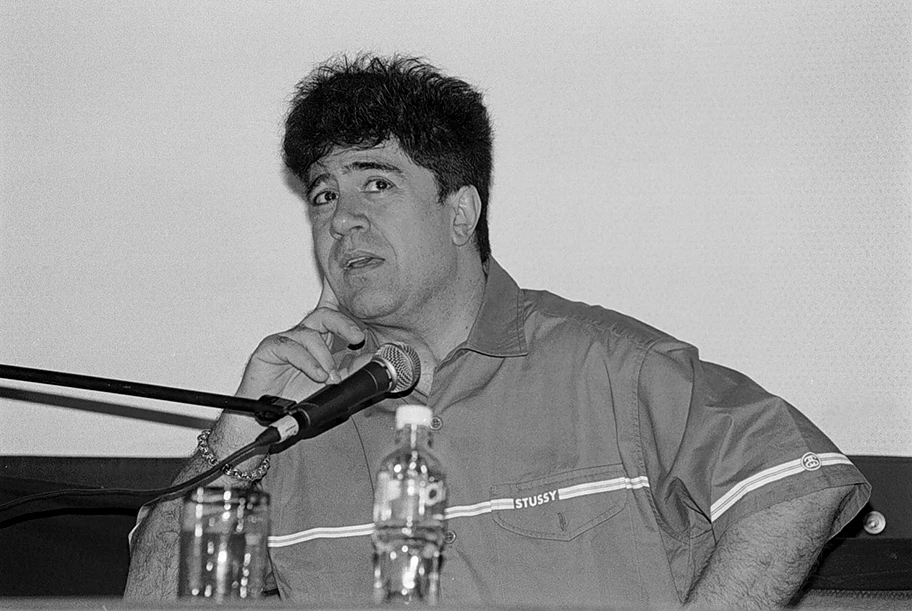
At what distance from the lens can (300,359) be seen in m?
2.10

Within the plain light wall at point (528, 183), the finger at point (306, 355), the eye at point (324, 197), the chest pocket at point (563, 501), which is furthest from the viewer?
the plain light wall at point (528, 183)

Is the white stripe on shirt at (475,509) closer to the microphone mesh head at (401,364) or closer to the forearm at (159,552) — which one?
the forearm at (159,552)

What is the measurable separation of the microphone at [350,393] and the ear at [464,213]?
1.65 ft

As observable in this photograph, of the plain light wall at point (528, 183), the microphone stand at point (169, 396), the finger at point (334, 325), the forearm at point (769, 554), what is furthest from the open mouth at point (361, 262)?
the forearm at point (769, 554)

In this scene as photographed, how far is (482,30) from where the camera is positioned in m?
2.50

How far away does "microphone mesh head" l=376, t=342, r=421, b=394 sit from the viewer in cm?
167

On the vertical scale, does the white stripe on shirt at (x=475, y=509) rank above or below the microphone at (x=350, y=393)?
below

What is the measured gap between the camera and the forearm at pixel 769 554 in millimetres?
1770

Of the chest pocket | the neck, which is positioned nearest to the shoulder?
the neck

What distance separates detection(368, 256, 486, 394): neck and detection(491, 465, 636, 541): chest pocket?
28cm

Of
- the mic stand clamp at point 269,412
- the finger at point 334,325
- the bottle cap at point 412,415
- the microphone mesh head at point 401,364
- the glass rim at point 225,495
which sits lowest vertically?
the mic stand clamp at point 269,412

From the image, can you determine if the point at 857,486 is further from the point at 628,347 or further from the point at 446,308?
the point at 446,308

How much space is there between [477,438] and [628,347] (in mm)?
298

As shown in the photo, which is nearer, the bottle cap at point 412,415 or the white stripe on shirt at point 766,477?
the bottle cap at point 412,415
